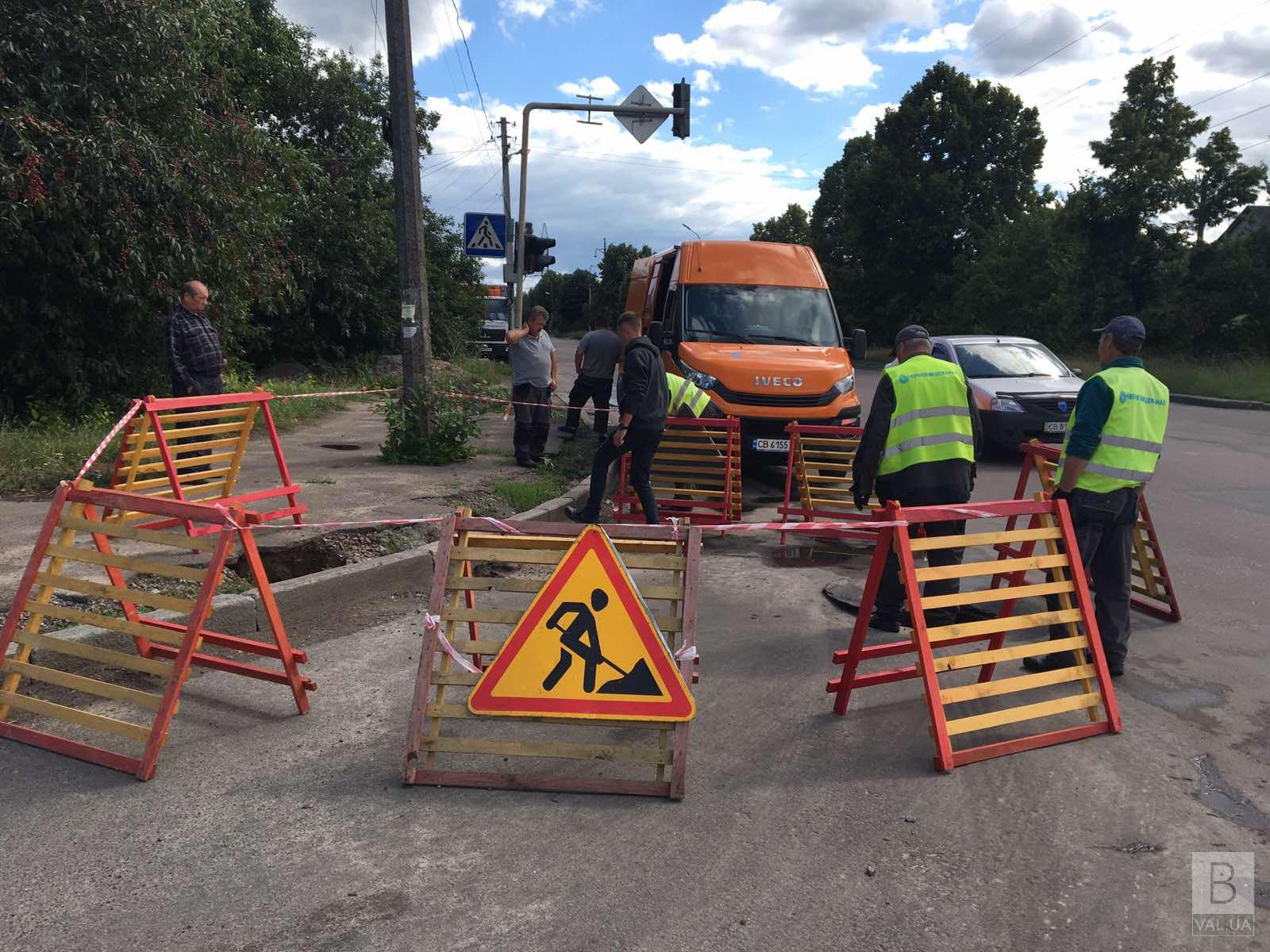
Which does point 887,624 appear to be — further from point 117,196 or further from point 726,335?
point 117,196

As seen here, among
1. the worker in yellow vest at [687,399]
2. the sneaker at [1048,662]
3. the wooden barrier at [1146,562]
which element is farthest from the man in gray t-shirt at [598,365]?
the sneaker at [1048,662]

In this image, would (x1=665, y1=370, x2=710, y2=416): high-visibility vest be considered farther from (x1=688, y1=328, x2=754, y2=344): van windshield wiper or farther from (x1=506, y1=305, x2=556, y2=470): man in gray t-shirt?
(x1=506, y1=305, x2=556, y2=470): man in gray t-shirt

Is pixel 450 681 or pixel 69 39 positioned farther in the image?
pixel 69 39

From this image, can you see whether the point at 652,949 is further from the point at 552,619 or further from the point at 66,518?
the point at 66,518

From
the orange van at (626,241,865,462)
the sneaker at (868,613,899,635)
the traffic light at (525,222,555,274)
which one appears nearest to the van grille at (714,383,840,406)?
the orange van at (626,241,865,462)

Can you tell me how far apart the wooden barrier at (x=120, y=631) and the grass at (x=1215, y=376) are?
1828 centimetres

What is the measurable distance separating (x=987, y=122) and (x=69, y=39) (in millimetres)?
38868

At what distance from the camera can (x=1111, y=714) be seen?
451cm

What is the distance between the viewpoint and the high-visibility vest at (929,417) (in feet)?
18.7

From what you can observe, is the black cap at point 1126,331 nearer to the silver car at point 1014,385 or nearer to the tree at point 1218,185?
the silver car at point 1014,385

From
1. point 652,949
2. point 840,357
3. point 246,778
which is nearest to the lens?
point 652,949

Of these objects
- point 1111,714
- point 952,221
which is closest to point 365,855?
point 1111,714

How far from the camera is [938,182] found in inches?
1620

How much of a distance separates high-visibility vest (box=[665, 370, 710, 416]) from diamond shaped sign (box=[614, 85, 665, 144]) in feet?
27.1
